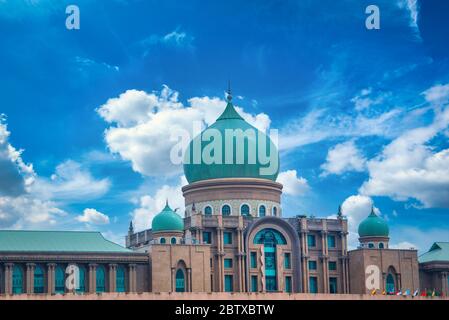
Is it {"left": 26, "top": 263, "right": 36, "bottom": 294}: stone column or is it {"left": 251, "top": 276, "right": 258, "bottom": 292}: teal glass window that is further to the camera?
{"left": 251, "top": 276, "right": 258, "bottom": 292}: teal glass window

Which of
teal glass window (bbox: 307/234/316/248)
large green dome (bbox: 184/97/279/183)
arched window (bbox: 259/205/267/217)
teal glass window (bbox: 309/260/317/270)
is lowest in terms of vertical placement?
teal glass window (bbox: 309/260/317/270)

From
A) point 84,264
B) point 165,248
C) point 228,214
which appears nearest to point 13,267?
point 84,264

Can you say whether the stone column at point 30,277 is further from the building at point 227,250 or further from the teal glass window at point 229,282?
the teal glass window at point 229,282

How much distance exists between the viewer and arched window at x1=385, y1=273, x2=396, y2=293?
116 metres

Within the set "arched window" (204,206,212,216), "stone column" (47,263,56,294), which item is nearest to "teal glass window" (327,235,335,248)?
"arched window" (204,206,212,216)

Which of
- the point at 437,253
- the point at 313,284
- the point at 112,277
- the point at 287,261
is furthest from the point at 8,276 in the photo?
the point at 437,253

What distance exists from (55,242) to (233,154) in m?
22.3

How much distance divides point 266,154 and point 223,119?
6164 mm

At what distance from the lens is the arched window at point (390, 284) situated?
116000 millimetres

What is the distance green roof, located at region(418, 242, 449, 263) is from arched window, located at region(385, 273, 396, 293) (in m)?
6.63

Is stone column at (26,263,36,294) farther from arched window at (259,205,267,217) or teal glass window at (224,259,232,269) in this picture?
arched window at (259,205,267,217)

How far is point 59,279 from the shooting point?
10494 cm

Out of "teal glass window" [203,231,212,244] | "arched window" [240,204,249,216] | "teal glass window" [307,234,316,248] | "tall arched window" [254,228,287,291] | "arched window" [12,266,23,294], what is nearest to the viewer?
"arched window" [12,266,23,294]

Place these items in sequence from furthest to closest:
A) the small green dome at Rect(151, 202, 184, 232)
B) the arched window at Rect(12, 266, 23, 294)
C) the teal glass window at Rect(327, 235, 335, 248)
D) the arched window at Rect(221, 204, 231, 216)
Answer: the teal glass window at Rect(327, 235, 335, 248)
the arched window at Rect(221, 204, 231, 216)
the small green dome at Rect(151, 202, 184, 232)
the arched window at Rect(12, 266, 23, 294)
